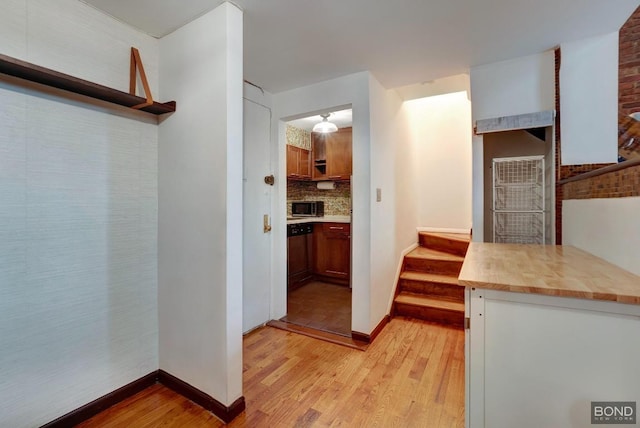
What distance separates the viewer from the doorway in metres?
3.75

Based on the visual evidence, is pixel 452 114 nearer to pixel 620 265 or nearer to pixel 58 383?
pixel 620 265

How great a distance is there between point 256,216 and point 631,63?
3.18 metres

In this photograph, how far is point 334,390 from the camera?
182cm

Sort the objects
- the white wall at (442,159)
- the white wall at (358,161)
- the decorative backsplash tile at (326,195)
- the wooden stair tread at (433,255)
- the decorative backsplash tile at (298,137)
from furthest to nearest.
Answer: the decorative backsplash tile at (326,195) → the decorative backsplash tile at (298,137) → the white wall at (442,159) → the wooden stair tread at (433,255) → the white wall at (358,161)

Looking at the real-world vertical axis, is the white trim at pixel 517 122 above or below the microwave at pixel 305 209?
above

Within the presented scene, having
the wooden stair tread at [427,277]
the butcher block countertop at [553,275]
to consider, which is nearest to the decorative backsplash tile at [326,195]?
the wooden stair tread at [427,277]

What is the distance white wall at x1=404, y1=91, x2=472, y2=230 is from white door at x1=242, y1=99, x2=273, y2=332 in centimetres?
223

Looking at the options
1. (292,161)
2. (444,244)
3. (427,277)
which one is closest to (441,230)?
(444,244)

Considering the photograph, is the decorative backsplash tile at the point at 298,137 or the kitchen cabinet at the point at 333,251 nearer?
the kitchen cabinet at the point at 333,251

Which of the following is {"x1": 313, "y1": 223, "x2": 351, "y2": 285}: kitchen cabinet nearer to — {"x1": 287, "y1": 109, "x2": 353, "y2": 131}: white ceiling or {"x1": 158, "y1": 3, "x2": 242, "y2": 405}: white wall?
{"x1": 287, "y1": 109, "x2": 353, "y2": 131}: white ceiling

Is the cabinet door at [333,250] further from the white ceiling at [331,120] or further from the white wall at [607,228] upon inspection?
the white wall at [607,228]

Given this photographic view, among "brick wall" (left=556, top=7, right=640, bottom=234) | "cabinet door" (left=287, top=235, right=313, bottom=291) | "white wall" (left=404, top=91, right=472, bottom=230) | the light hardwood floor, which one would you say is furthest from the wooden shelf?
"white wall" (left=404, top=91, right=472, bottom=230)

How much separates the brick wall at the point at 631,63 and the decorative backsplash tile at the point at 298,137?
3.64 metres

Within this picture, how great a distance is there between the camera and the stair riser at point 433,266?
321cm
